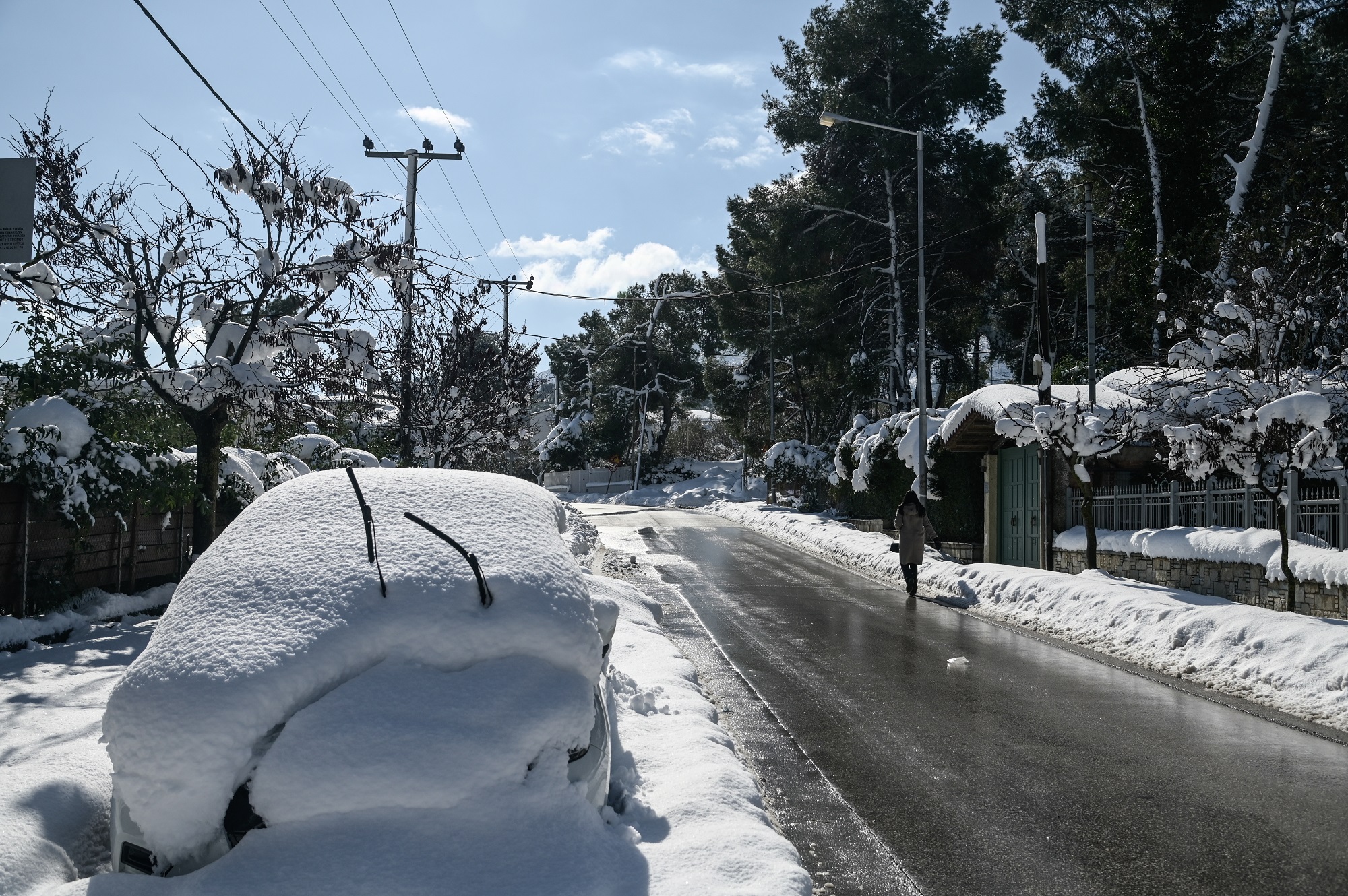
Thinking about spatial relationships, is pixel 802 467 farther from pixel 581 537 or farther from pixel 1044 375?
pixel 1044 375

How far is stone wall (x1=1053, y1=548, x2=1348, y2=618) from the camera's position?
1056 cm

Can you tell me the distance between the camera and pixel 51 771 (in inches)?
195

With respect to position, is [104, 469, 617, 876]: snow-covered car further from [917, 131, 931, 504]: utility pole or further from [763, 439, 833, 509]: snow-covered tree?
[763, 439, 833, 509]: snow-covered tree

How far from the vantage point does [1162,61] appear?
26172 millimetres

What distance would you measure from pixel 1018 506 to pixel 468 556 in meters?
18.2

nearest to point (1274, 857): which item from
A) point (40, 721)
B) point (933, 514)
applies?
point (40, 721)

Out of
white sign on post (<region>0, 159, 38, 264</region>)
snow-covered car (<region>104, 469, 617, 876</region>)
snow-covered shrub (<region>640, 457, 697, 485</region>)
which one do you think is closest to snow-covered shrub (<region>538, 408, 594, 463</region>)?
snow-covered shrub (<region>640, 457, 697, 485</region>)

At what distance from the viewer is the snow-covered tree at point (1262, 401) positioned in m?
10.4

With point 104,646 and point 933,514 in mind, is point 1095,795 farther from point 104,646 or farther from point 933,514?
point 933,514

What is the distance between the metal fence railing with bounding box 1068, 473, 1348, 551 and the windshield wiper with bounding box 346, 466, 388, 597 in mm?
10844

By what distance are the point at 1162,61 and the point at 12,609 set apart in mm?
28110

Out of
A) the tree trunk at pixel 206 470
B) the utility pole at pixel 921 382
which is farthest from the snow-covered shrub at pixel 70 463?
the utility pole at pixel 921 382

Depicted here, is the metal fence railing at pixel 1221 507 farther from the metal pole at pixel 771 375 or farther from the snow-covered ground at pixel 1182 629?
the metal pole at pixel 771 375

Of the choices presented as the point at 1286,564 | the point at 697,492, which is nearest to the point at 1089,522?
the point at 1286,564
